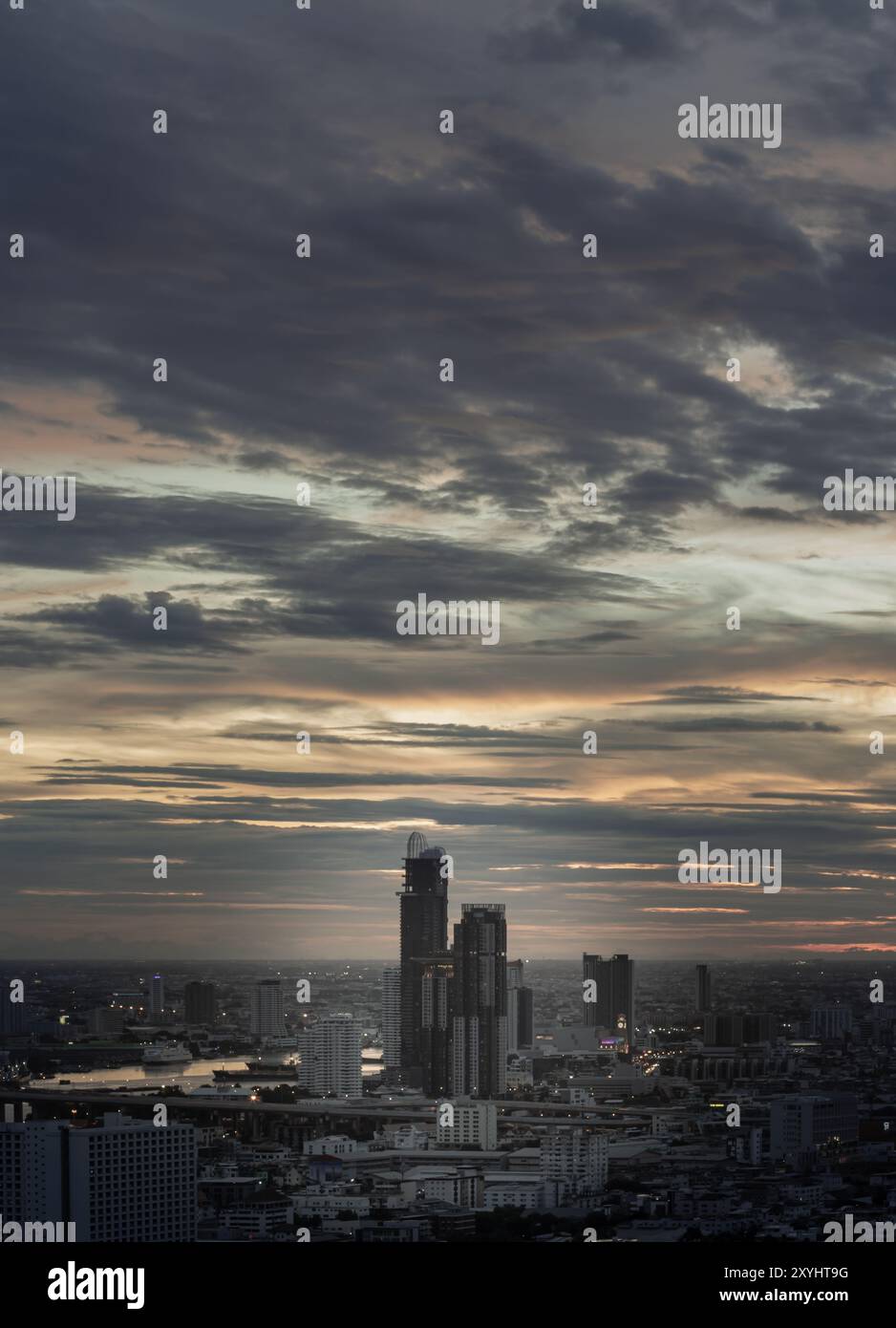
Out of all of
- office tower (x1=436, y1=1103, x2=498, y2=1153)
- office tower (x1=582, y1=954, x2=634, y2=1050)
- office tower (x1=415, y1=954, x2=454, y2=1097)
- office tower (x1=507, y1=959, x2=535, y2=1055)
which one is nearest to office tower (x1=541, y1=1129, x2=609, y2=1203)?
office tower (x1=436, y1=1103, x2=498, y2=1153)

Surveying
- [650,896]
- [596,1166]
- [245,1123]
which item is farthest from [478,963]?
[596,1166]

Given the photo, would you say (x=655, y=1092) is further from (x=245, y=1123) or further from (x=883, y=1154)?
(x=245, y=1123)

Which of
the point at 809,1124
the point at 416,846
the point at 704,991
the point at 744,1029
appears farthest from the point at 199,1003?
the point at 809,1124

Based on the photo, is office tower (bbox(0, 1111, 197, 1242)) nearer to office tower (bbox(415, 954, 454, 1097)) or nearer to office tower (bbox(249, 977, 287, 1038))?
office tower (bbox(249, 977, 287, 1038))

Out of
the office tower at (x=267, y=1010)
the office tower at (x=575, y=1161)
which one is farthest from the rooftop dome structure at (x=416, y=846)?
the office tower at (x=575, y=1161)

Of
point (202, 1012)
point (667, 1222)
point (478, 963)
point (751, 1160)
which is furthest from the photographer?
point (478, 963)

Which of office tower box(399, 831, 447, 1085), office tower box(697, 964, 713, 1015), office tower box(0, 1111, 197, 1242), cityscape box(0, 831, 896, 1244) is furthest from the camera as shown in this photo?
office tower box(399, 831, 447, 1085)
